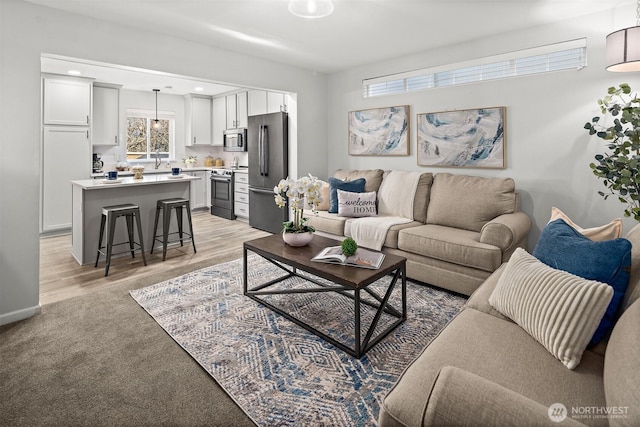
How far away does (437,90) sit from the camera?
4172mm

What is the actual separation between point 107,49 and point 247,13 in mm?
1356

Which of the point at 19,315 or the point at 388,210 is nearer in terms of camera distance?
the point at 19,315

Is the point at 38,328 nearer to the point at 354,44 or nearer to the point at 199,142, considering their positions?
the point at 354,44

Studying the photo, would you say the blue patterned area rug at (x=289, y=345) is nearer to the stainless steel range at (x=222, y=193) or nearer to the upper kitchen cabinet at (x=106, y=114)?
the stainless steel range at (x=222, y=193)

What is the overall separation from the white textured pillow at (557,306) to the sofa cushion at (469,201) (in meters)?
1.83

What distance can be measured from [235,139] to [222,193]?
43.5 inches

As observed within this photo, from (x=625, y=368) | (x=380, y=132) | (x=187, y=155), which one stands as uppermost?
(x=187, y=155)

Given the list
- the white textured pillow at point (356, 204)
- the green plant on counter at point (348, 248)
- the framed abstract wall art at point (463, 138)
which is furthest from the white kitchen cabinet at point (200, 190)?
the green plant on counter at point (348, 248)

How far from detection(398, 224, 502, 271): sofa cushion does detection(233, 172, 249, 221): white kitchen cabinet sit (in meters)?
3.66

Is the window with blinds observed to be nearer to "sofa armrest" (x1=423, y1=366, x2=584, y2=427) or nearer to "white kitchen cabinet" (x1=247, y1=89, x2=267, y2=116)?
"white kitchen cabinet" (x1=247, y1=89, x2=267, y2=116)

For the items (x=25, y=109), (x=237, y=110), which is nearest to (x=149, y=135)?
(x=237, y=110)

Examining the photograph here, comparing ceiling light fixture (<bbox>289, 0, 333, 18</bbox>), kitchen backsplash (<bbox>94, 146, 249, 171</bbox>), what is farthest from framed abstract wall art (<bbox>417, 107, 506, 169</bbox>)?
kitchen backsplash (<bbox>94, 146, 249, 171</bbox>)

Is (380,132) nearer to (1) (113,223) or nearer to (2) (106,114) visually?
(1) (113,223)

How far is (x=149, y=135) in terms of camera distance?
7.28m
